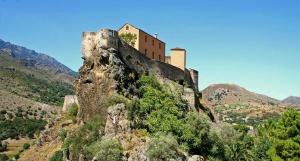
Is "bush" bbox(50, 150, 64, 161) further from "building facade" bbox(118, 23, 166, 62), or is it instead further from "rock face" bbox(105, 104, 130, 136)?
"building facade" bbox(118, 23, 166, 62)

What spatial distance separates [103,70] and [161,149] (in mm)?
11248

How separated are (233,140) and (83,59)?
64.3ft

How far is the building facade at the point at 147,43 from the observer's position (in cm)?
5512

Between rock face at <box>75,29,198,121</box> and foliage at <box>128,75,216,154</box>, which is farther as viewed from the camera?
rock face at <box>75,29,198,121</box>

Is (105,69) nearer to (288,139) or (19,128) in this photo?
(288,139)

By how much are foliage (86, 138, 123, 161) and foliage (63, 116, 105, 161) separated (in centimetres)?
285

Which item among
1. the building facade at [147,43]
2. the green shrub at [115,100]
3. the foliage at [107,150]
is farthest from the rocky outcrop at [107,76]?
the building facade at [147,43]

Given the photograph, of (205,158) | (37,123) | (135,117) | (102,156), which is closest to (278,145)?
(205,158)

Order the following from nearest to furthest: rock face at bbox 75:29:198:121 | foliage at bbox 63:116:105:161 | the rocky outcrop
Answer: the rocky outcrop < foliage at bbox 63:116:105:161 < rock face at bbox 75:29:198:121

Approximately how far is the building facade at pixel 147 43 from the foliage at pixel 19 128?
74.9 m

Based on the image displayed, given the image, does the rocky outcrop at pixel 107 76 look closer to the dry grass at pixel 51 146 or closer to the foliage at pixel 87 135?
the foliage at pixel 87 135

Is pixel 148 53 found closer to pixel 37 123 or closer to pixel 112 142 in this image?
pixel 112 142

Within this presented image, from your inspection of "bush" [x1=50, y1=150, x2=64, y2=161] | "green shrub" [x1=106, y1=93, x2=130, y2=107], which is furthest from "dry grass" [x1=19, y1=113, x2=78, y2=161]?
"green shrub" [x1=106, y1=93, x2=130, y2=107]

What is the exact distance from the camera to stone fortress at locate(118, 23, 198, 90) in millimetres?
55219
